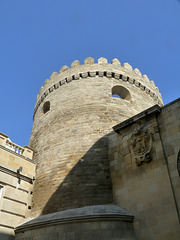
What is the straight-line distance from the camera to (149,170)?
25.6ft

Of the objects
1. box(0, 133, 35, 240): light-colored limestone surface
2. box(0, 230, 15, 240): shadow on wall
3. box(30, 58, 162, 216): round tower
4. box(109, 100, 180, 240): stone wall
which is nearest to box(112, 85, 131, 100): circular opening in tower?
box(30, 58, 162, 216): round tower

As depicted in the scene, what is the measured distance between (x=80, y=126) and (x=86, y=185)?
294cm

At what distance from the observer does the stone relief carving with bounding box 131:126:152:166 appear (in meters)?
8.05

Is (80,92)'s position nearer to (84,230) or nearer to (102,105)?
(102,105)

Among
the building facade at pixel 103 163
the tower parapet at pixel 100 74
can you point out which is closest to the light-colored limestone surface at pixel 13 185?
the building facade at pixel 103 163

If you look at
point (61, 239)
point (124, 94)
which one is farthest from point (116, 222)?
point (124, 94)

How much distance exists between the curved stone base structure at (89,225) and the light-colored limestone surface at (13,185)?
4.87 feet

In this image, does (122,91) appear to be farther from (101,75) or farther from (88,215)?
(88,215)

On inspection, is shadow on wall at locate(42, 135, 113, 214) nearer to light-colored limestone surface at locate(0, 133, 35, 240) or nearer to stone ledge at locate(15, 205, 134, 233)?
stone ledge at locate(15, 205, 134, 233)

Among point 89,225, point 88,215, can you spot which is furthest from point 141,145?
point 89,225

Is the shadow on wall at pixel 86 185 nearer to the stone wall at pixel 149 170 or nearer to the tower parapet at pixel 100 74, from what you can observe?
the stone wall at pixel 149 170

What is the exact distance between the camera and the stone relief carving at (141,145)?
8047 millimetres

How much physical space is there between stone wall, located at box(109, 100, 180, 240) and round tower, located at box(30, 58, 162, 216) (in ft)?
2.35

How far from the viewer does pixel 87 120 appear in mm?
10656
